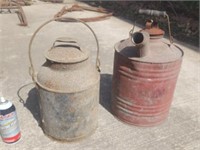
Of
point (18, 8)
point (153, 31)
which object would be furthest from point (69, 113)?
point (18, 8)

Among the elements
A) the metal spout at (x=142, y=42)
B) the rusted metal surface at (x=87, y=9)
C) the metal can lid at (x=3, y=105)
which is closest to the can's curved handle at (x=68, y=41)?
the metal spout at (x=142, y=42)

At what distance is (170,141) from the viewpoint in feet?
9.95

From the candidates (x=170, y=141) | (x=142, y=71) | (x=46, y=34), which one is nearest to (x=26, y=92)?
(x=142, y=71)

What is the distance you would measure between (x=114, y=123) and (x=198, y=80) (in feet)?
6.64

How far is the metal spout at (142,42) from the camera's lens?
2.64 meters

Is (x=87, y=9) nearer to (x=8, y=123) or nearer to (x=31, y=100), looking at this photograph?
(x=31, y=100)

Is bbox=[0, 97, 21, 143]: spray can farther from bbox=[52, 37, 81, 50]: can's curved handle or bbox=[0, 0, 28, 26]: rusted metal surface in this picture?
bbox=[0, 0, 28, 26]: rusted metal surface

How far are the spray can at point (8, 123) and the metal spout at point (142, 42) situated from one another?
4.92 feet

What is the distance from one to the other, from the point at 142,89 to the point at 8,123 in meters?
1.55

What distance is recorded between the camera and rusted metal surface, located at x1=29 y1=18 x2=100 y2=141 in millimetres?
2594

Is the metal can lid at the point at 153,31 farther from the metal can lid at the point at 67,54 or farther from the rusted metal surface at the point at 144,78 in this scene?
the metal can lid at the point at 67,54

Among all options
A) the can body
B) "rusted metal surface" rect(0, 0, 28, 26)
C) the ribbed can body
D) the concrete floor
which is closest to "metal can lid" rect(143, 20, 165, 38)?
the ribbed can body

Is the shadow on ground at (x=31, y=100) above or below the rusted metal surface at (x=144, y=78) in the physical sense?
below

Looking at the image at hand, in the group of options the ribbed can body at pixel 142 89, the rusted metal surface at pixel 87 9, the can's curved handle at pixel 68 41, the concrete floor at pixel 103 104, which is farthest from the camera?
the rusted metal surface at pixel 87 9
